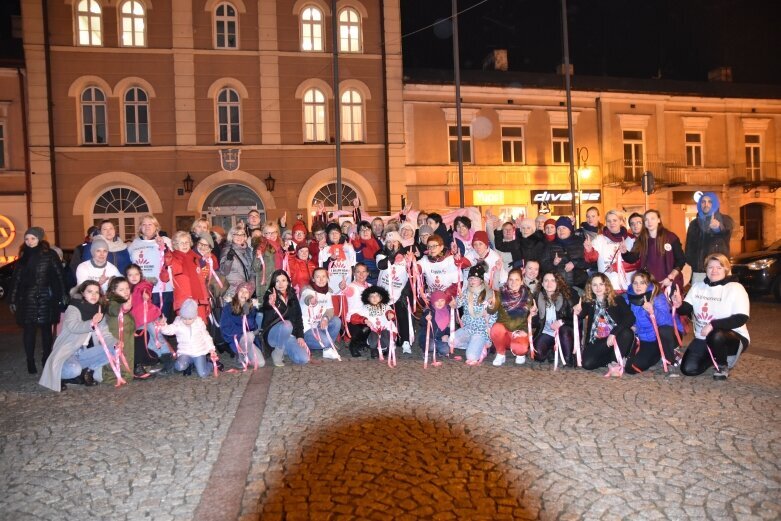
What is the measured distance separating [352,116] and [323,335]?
15.8 meters

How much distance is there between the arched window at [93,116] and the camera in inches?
824

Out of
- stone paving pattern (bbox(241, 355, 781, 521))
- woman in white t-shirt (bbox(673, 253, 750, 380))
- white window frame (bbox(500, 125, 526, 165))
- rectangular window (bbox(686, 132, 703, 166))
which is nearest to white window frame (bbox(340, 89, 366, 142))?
white window frame (bbox(500, 125, 526, 165))

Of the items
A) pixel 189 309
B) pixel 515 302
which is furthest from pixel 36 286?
pixel 515 302

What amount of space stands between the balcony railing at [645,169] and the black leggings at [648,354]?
20.6 m

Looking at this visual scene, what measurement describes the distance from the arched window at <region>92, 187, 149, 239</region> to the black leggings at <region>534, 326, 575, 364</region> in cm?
1734

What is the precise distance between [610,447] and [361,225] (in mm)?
6223

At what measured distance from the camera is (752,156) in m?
28.4

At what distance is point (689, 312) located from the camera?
7.00 metres

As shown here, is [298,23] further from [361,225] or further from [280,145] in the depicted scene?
[361,225]

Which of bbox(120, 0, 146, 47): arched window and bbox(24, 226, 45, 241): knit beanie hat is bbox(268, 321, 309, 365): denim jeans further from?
→ bbox(120, 0, 146, 47): arched window

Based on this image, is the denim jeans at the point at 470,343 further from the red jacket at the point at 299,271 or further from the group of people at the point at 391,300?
the red jacket at the point at 299,271

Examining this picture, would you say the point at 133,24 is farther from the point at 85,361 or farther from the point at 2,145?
the point at 85,361

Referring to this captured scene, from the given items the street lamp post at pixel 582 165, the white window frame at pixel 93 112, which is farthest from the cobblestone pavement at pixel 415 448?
the street lamp post at pixel 582 165

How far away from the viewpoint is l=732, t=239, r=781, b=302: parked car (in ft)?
43.0
